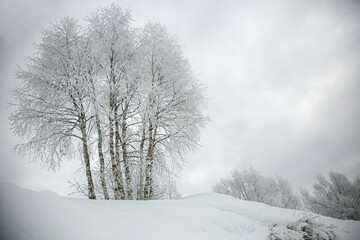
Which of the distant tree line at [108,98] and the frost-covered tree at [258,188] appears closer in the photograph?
the distant tree line at [108,98]

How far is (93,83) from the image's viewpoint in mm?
5957

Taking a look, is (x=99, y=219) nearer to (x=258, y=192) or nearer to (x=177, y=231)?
(x=177, y=231)

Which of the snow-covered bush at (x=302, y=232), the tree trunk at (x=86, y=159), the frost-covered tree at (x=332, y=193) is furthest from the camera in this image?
the frost-covered tree at (x=332, y=193)

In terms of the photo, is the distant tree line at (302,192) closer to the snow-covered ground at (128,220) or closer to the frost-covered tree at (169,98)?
the snow-covered ground at (128,220)

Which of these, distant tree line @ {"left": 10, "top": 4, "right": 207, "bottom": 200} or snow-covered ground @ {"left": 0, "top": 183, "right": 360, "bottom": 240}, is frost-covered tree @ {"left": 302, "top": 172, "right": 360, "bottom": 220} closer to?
snow-covered ground @ {"left": 0, "top": 183, "right": 360, "bottom": 240}

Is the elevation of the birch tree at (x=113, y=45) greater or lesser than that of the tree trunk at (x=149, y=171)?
greater

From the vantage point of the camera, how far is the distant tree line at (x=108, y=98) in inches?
251

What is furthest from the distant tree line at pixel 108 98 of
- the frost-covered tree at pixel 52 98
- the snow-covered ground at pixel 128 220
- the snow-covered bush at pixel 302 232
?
the snow-covered bush at pixel 302 232

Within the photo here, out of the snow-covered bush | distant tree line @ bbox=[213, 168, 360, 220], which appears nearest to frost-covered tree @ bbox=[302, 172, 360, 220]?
distant tree line @ bbox=[213, 168, 360, 220]

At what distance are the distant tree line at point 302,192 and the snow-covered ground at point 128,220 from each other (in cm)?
2503

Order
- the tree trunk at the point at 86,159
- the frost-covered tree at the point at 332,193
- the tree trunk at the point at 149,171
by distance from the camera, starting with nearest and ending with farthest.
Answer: the tree trunk at the point at 86,159, the tree trunk at the point at 149,171, the frost-covered tree at the point at 332,193

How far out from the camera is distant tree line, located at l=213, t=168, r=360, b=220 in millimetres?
23500

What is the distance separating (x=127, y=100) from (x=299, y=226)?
747 cm

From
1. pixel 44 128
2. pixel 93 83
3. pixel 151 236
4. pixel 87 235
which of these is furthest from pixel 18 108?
pixel 151 236
